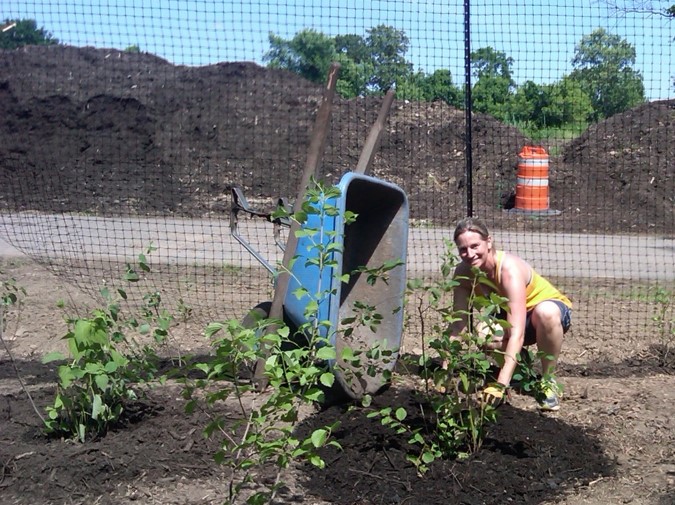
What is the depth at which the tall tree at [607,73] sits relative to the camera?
6766mm

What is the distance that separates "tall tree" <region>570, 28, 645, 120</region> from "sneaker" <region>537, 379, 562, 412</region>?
9.64 ft

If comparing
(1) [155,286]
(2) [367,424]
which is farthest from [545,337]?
(1) [155,286]

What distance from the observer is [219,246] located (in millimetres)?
10453

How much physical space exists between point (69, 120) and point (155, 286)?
13.0 meters

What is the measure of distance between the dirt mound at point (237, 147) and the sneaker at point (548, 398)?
818 centimetres

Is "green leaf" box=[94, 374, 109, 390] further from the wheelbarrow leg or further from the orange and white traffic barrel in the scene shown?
the orange and white traffic barrel

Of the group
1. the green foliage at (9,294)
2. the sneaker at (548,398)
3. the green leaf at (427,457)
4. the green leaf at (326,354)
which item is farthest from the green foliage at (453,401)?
the green foliage at (9,294)

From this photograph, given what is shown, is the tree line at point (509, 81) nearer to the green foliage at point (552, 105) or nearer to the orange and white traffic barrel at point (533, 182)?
the green foliage at point (552, 105)

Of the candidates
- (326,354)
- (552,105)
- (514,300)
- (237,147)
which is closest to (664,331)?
(514,300)

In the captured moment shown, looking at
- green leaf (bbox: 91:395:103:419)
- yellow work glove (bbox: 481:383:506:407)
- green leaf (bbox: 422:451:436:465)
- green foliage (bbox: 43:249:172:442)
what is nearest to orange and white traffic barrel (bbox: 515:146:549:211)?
yellow work glove (bbox: 481:383:506:407)

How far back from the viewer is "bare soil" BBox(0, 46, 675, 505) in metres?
3.52

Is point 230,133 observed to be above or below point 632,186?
above

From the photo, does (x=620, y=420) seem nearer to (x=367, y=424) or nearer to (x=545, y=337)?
(x=545, y=337)

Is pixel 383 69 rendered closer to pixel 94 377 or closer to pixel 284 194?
pixel 94 377
